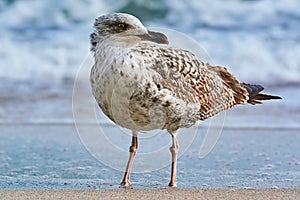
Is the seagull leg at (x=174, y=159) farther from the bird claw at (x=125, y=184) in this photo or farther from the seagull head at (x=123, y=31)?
the seagull head at (x=123, y=31)

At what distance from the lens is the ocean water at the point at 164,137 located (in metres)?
5.69

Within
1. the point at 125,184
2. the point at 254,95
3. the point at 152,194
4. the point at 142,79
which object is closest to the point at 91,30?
the point at 254,95

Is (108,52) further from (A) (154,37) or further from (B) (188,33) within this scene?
(B) (188,33)

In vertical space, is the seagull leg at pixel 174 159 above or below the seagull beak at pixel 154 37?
below

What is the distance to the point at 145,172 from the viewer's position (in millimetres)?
5742

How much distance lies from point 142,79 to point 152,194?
72 cm

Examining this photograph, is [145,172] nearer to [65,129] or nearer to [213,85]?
[213,85]

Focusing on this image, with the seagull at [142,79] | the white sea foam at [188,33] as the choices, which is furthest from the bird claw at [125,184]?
the white sea foam at [188,33]

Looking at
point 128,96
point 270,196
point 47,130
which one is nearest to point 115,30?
point 128,96

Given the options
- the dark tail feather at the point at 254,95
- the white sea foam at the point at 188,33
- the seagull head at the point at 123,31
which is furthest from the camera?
the white sea foam at the point at 188,33

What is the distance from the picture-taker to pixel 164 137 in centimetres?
725

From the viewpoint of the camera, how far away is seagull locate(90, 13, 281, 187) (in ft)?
15.9

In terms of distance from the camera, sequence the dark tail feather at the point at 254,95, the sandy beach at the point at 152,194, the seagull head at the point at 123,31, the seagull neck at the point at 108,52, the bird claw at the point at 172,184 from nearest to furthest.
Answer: the sandy beach at the point at 152,194 → the seagull neck at the point at 108,52 → the seagull head at the point at 123,31 → the bird claw at the point at 172,184 → the dark tail feather at the point at 254,95

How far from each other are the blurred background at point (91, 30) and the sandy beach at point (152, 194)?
3.65m
